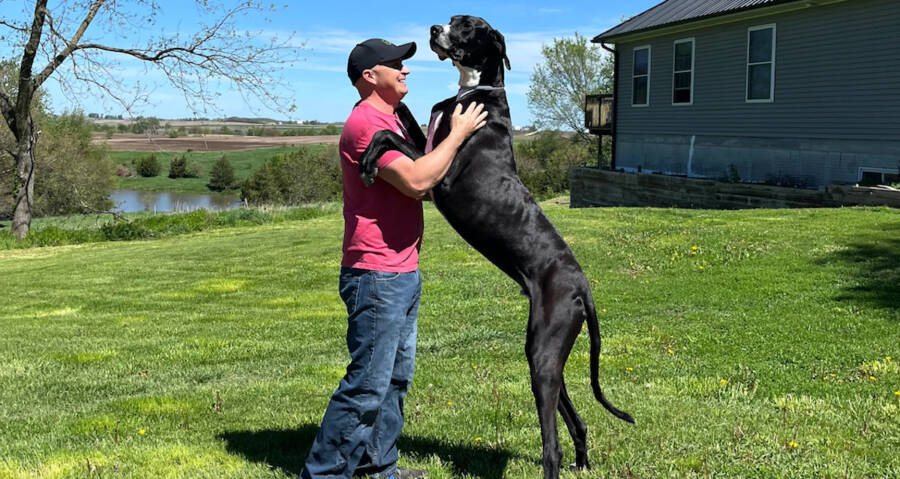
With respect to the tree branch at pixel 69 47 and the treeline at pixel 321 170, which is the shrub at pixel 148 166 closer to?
the treeline at pixel 321 170

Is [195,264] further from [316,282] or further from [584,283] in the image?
[584,283]

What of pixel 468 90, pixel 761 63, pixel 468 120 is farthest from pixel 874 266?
pixel 761 63

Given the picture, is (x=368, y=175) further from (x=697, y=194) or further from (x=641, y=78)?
(x=641, y=78)

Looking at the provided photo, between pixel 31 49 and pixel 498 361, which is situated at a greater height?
pixel 31 49

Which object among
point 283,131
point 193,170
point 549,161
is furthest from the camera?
point 283,131

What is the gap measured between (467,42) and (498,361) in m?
4.03

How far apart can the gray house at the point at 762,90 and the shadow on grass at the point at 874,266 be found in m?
5.82

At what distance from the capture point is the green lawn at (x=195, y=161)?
98812mm

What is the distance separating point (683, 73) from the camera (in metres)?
23.4

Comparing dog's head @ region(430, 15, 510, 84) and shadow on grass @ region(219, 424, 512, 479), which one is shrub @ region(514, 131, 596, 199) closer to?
shadow on grass @ region(219, 424, 512, 479)

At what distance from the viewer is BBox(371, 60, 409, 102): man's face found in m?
3.48

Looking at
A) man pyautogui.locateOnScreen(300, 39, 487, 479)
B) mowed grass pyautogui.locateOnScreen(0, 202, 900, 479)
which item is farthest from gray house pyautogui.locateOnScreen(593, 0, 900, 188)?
man pyautogui.locateOnScreen(300, 39, 487, 479)

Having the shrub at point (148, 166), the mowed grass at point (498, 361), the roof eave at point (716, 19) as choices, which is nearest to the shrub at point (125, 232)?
the mowed grass at point (498, 361)

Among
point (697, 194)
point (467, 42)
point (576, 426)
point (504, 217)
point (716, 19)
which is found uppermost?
point (716, 19)
